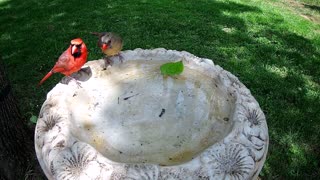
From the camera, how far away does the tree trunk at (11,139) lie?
3.17m

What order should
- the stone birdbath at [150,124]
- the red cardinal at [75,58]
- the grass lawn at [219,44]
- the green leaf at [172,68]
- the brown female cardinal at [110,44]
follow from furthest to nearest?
the grass lawn at [219,44]
the brown female cardinal at [110,44]
the red cardinal at [75,58]
the green leaf at [172,68]
the stone birdbath at [150,124]

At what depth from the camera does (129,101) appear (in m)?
2.59

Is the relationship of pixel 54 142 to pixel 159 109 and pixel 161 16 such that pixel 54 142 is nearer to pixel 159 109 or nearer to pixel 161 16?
pixel 159 109

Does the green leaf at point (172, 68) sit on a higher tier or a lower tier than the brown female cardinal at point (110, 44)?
higher

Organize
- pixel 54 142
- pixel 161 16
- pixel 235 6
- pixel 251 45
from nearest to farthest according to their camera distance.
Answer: pixel 54 142
pixel 251 45
pixel 161 16
pixel 235 6

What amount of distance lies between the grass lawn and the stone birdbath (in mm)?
1568

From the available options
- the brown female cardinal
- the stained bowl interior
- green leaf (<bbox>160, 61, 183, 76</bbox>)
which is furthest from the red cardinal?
green leaf (<bbox>160, 61, 183, 76</bbox>)

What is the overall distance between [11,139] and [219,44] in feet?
11.9

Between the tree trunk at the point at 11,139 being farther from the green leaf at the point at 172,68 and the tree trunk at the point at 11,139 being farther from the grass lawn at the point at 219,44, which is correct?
the green leaf at the point at 172,68

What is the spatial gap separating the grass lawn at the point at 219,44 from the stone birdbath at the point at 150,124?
1.57m

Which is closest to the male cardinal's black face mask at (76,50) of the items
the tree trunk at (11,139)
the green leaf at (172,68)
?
the green leaf at (172,68)

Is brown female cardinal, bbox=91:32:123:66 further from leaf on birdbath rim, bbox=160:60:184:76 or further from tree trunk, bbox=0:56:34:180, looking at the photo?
tree trunk, bbox=0:56:34:180

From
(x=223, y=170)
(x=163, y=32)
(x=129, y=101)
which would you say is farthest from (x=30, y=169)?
(x=163, y=32)

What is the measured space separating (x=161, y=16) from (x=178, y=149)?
16.2ft
